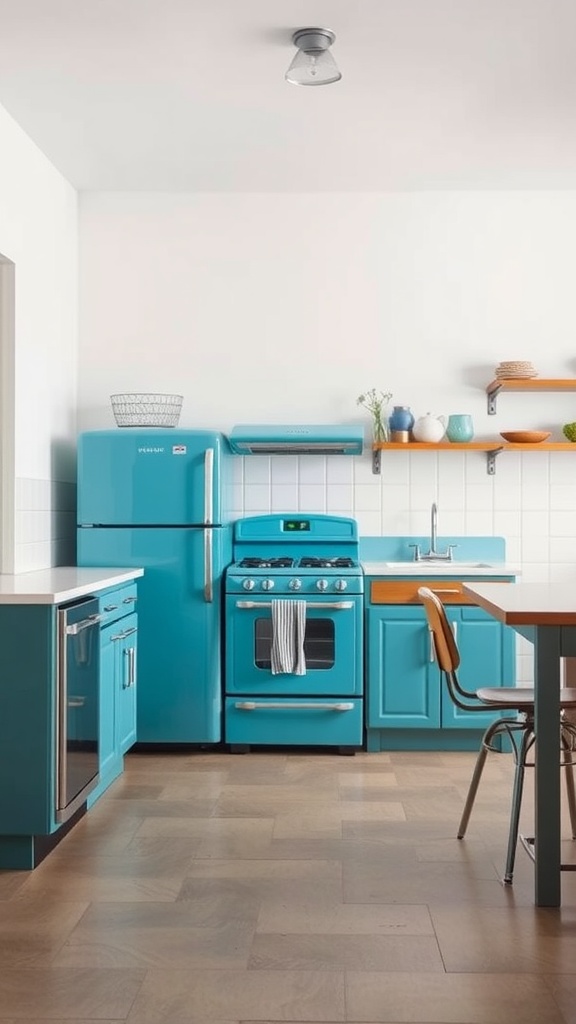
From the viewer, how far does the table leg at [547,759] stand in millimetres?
2934

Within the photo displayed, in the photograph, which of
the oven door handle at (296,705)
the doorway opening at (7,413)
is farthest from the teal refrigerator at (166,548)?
the doorway opening at (7,413)

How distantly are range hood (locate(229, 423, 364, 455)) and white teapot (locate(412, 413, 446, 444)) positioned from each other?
293 mm

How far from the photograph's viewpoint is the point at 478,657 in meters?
4.96

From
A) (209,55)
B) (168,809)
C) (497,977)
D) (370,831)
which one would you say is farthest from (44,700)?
(209,55)

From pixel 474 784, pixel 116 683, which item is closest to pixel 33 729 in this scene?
pixel 116 683

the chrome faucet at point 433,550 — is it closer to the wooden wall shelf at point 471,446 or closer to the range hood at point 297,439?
the wooden wall shelf at point 471,446

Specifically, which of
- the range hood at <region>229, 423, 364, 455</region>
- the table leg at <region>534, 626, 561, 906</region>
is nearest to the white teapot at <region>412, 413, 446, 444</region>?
the range hood at <region>229, 423, 364, 455</region>

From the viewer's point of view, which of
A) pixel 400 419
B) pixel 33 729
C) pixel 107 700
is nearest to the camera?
pixel 33 729

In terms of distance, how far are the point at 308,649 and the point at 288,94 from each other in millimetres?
2471

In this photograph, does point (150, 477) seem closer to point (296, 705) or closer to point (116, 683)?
point (116, 683)

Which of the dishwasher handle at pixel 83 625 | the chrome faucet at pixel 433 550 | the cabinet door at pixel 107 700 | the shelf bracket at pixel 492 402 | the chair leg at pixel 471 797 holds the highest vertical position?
the shelf bracket at pixel 492 402

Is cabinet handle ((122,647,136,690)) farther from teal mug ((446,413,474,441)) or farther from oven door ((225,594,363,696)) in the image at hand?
teal mug ((446,413,474,441))

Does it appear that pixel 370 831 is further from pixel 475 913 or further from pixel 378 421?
pixel 378 421

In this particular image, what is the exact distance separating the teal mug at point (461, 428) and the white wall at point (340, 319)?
17cm
